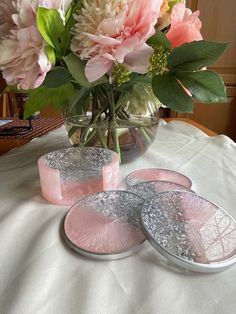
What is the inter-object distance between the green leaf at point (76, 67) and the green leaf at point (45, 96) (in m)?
0.07

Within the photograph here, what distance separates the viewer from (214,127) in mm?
2102

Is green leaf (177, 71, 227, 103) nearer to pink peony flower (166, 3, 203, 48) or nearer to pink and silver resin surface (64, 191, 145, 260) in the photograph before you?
pink peony flower (166, 3, 203, 48)

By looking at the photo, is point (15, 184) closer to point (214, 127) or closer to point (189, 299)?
point (189, 299)

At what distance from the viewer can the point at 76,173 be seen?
1.67 feet

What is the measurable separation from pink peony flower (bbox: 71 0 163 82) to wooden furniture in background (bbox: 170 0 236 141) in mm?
1445

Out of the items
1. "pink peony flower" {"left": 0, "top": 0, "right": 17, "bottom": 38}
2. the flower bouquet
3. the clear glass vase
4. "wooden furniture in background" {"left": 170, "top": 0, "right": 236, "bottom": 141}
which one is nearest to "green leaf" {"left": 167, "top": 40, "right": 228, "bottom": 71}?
the flower bouquet

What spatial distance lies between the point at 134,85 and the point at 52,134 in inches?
15.3

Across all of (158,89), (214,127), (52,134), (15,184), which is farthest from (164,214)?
(214,127)

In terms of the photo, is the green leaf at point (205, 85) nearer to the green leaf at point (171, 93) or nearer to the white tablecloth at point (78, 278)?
the green leaf at point (171, 93)

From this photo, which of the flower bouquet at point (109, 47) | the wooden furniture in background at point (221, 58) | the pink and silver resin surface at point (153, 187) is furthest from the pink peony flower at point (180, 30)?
the wooden furniture in background at point (221, 58)

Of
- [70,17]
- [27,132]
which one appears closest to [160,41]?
[70,17]

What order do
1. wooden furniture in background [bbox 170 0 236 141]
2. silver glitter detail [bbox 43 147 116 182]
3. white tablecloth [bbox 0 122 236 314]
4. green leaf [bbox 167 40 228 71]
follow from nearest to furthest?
1. white tablecloth [bbox 0 122 236 314]
2. green leaf [bbox 167 40 228 71]
3. silver glitter detail [bbox 43 147 116 182]
4. wooden furniture in background [bbox 170 0 236 141]

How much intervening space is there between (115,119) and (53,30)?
0.21m

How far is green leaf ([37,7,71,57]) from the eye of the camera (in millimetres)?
365
